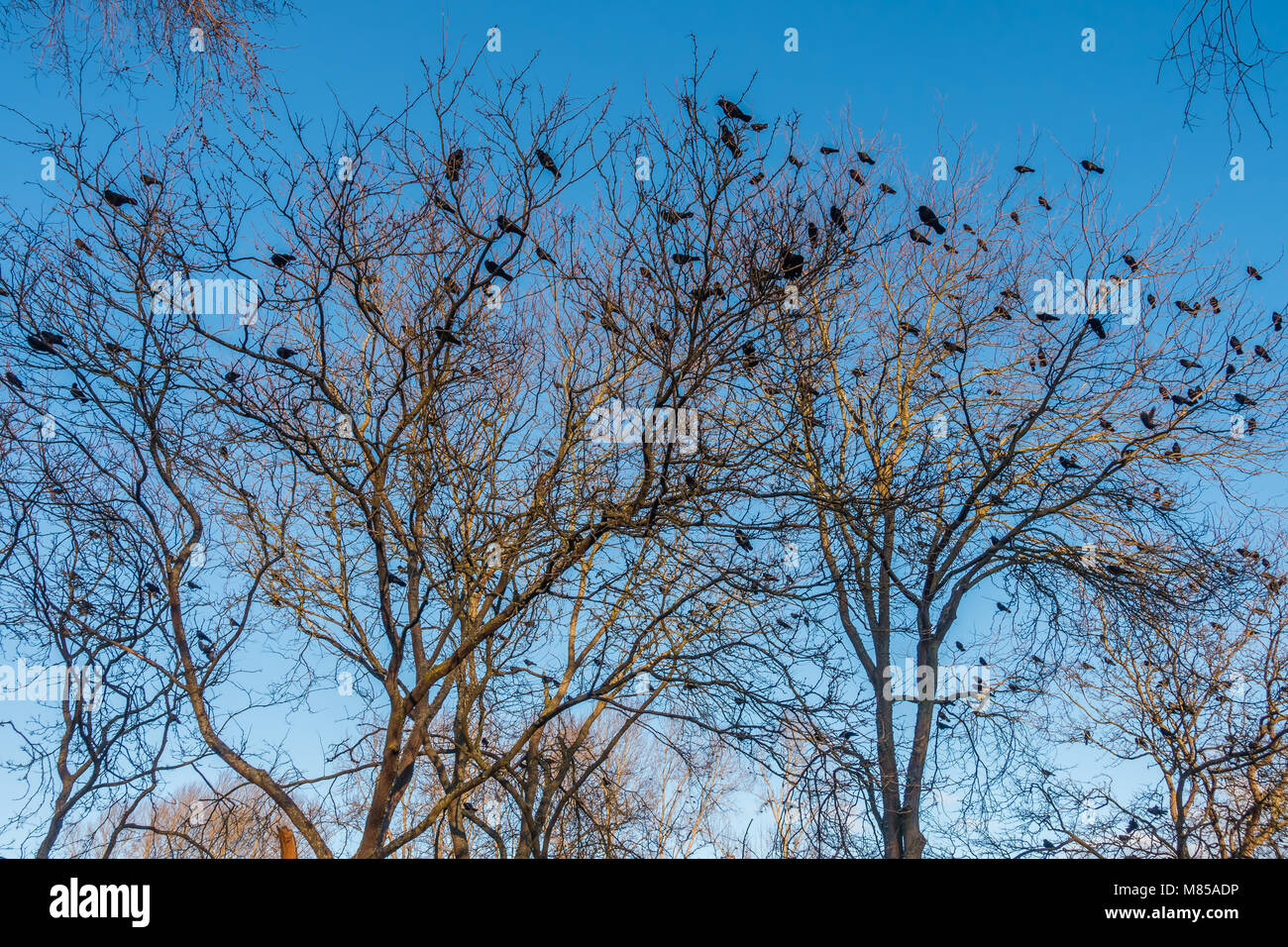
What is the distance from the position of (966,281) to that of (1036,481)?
2638mm

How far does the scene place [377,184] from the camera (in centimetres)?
605

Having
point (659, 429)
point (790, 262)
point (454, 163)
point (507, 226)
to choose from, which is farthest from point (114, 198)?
point (790, 262)

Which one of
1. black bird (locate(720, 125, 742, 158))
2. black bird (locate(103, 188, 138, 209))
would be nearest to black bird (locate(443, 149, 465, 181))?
black bird (locate(720, 125, 742, 158))

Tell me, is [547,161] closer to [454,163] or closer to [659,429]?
[454,163]

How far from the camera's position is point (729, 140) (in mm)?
5352
